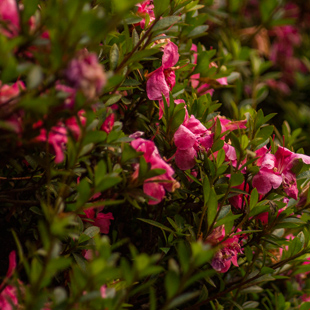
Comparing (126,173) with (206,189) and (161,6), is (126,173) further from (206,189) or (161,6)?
(161,6)

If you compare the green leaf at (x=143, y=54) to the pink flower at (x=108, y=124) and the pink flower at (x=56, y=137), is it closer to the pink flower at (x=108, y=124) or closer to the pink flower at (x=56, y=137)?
the pink flower at (x=108, y=124)

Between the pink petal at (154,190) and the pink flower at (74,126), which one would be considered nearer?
the pink flower at (74,126)

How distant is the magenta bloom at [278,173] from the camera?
1098 mm

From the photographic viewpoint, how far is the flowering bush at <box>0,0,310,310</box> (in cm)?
70

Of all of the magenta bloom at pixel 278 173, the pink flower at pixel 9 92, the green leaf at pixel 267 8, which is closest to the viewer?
the pink flower at pixel 9 92

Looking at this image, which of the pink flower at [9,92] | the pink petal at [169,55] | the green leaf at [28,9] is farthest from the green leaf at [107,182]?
the pink petal at [169,55]

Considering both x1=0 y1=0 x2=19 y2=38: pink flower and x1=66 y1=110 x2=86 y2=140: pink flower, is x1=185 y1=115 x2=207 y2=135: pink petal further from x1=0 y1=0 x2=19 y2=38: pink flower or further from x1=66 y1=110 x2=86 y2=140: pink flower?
x1=0 y1=0 x2=19 y2=38: pink flower

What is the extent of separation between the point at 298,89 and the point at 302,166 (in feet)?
6.03

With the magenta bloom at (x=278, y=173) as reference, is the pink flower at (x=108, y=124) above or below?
above

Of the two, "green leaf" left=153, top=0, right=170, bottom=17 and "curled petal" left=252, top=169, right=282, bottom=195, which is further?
"curled petal" left=252, top=169, right=282, bottom=195

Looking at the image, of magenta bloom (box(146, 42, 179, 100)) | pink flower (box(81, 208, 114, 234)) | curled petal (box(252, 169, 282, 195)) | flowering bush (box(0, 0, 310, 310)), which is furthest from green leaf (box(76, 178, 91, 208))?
curled petal (box(252, 169, 282, 195))

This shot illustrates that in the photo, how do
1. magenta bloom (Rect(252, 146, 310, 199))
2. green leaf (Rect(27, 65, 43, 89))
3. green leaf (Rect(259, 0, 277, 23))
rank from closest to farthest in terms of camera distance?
1. green leaf (Rect(27, 65, 43, 89))
2. magenta bloom (Rect(252, 146, 310, 199))
3. green leaf (Rect(259, 0, 277, 23))

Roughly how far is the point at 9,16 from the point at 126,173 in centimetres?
42

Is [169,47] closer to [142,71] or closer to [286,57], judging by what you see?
[142,71]
